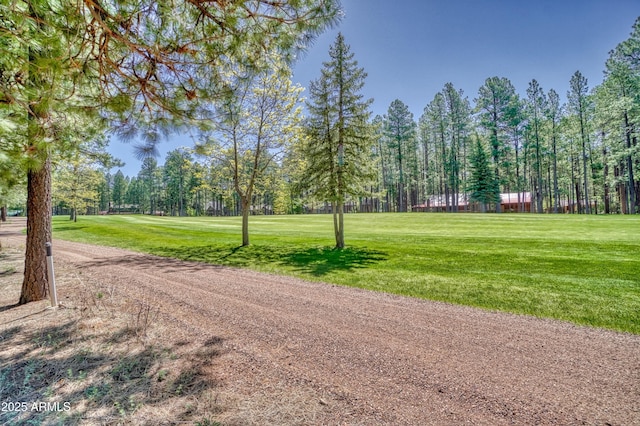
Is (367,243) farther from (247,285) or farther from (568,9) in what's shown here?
(568,9)

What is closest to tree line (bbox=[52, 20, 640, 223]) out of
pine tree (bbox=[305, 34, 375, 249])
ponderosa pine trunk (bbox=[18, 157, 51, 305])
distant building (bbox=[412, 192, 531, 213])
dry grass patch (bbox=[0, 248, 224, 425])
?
pine tree (bbox=[305, 34, 375, 249])

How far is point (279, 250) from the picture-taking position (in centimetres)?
1165

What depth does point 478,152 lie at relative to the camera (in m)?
35.3

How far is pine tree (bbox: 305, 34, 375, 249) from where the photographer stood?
11.9 metres

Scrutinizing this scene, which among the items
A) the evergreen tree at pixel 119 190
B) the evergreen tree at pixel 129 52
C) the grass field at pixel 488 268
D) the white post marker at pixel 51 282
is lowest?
the grass field at pixel 488 268

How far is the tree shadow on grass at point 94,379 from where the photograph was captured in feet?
7.71

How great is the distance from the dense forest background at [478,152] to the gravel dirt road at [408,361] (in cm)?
318

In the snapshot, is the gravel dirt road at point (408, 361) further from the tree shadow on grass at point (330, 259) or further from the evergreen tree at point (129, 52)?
the evergreen tree at point (129, 52)

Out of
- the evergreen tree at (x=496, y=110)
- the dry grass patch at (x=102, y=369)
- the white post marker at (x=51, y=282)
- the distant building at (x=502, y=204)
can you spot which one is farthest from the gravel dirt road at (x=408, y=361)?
the distant building at (x=502, y=204)

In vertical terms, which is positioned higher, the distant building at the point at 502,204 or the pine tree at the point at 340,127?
the pine tree at the point at 340,127

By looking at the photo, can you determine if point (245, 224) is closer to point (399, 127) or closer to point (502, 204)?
point (399, 127)

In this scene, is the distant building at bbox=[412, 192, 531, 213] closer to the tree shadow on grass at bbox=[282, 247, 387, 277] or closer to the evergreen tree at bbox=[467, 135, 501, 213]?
the evergreen tree at bbox=[467, 135, 501, 213]

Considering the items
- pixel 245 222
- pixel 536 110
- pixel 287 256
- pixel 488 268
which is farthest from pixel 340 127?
pixel 536 110

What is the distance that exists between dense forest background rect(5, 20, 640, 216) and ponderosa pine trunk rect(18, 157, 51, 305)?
2.57 feet
